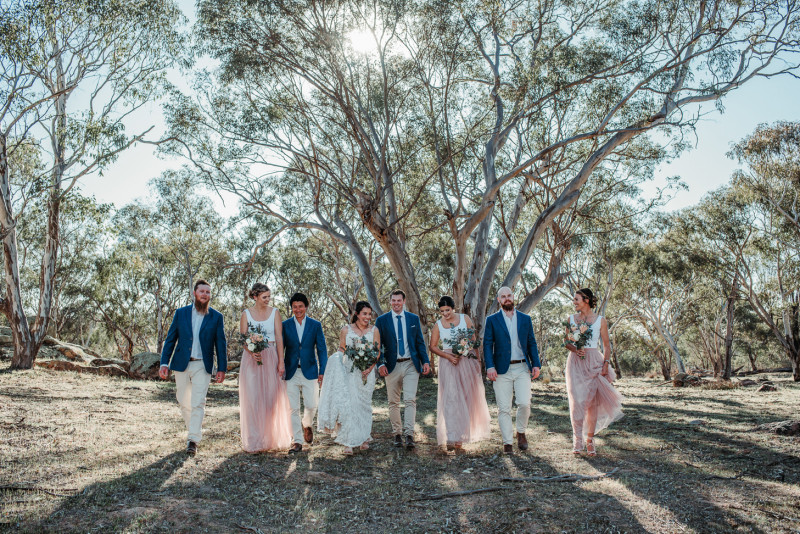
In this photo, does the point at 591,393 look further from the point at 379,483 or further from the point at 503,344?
the point at 379,483

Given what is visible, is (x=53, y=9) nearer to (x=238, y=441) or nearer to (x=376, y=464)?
(x=238, y=441)

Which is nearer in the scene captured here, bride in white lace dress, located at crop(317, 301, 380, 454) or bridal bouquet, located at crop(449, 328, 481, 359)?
bride in white lace dress, located at crop(317, 301, 380, 454)

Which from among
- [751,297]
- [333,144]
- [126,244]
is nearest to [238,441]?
[333,144]

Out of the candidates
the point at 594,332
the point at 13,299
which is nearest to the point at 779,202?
the point at 594,332

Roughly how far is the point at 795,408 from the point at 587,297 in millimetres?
7236

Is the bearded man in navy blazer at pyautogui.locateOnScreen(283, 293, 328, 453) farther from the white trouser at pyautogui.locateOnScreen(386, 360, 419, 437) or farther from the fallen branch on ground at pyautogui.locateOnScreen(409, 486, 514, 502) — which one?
the fallen branch on ground at pyautogui.locateOnScreen(409, 486, 514, 502)

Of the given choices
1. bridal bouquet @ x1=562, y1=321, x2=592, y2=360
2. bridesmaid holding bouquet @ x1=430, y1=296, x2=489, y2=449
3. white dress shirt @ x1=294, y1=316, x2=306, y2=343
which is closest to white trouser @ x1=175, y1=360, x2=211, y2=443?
white dress shirt @ x1=294, y1=316, x2=306, y2=343

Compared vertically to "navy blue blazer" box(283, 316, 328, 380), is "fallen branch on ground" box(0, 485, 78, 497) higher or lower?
lower

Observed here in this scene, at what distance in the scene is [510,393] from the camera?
20.2 feet

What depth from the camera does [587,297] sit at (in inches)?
242

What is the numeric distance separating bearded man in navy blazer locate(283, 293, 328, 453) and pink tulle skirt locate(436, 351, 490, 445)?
1.43 m

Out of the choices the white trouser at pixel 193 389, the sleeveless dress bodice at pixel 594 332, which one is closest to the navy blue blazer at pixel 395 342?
the sleeveless dress bodice at pixel 594 332

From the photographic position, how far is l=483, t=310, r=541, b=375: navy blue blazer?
20.3 feet

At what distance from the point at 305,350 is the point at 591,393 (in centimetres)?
320
